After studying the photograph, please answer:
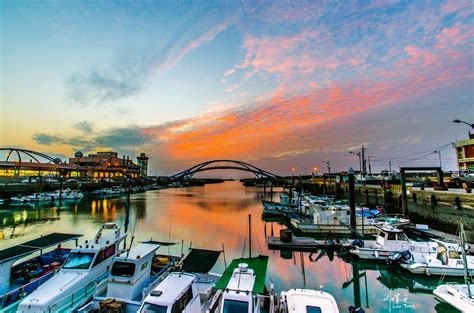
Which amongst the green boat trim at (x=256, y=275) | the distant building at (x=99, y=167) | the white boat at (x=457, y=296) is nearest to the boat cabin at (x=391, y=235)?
the white boat at (x=457, y=296)

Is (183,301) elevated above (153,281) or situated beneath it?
elevated above

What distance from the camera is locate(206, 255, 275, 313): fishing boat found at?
7.37 m

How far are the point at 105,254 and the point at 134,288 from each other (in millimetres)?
3894

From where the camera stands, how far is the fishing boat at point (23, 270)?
9250 millimetres

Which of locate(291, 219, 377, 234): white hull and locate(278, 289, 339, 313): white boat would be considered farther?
locate(291, 219, 377, 234): white hull

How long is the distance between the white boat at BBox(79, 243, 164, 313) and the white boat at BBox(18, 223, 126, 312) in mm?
762

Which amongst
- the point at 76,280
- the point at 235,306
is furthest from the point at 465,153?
the point at 76,280

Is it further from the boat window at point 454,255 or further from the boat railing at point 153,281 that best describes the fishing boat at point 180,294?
the boat window at point 454,255

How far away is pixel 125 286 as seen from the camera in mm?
9469

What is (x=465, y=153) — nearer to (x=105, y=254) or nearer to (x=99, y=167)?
(x=105, y=254)

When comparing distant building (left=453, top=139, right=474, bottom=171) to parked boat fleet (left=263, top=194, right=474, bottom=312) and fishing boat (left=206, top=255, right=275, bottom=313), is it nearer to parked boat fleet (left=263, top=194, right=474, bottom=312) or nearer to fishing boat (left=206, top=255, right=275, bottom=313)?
parked boat fleet (left=263, top=194, right=474, bottom=312)

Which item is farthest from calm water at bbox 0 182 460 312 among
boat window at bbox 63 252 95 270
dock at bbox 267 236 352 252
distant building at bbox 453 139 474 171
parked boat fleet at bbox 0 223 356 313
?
distant building at bbox 453 139 474 171

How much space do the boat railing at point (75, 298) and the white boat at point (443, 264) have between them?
61.3ft

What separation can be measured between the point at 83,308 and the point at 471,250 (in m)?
24.7
